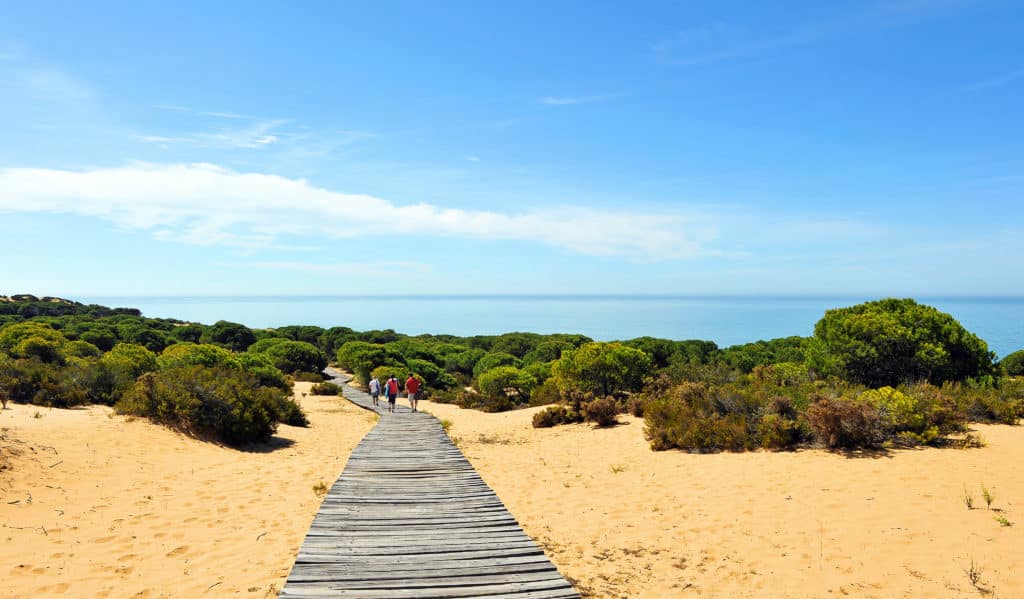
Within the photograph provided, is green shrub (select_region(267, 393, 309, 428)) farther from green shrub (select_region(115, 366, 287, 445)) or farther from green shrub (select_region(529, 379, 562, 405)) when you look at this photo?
green shrub (select_region(529, 379, 562, 405))

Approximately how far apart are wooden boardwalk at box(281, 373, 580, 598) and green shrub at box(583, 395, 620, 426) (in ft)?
22.9

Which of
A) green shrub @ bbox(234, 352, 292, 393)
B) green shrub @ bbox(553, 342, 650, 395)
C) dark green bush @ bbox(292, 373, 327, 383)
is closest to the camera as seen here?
green shrub @ bbox(553, 342, 650, 395)

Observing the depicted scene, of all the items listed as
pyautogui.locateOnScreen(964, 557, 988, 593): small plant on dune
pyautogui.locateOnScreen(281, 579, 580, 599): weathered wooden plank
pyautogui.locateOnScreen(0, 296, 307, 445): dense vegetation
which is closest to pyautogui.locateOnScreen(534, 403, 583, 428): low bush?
pyautogui.locateOnScreen(0, 296, 307, 445): dense vegetation

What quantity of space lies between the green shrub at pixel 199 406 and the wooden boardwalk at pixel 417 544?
4754 mm

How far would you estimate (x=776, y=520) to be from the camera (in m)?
7.86

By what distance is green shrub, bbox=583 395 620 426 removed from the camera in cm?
1656

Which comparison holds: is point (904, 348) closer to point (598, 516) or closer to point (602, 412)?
point (602, 412)

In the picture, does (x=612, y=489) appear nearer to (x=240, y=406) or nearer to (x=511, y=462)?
(x=511, y=462)

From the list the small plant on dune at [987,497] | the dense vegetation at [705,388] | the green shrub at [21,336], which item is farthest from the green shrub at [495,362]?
the small plant on dune at [987,497]

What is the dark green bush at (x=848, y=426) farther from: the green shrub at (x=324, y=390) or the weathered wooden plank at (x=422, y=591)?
the green shrub at (x=324, y=390)

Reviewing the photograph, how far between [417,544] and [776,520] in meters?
5.31

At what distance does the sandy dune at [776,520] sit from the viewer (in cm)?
592

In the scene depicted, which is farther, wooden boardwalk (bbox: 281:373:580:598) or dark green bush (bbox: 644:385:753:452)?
dark green bush (bbox: 644:385:753:452)

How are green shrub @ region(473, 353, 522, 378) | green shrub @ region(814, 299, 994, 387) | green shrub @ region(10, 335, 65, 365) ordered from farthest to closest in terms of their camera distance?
green shrub @ region(473, 353, 522, 378)
green shrub @ region(10, 335, 65, 365)
green shrub @ region(814, 299, 994, 387)
